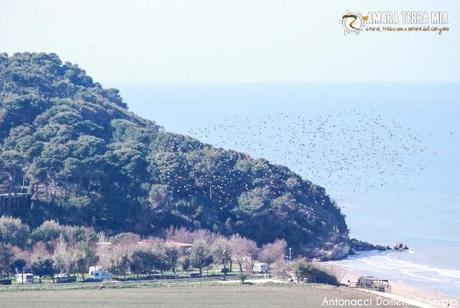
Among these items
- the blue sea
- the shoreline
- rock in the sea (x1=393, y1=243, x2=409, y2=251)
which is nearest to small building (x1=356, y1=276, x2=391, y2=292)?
the shoreline

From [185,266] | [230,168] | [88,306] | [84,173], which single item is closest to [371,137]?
[230,168]

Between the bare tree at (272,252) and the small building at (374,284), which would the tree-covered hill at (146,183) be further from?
the small building at (374,284)

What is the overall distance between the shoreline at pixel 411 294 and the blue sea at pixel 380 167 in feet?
3.59

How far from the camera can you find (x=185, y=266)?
48188 millimetres

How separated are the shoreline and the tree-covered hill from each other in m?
8.28

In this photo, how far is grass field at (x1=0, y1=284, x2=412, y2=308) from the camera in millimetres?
38438

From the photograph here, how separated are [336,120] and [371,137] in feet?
73.0

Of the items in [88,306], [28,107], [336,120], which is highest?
[336,120]

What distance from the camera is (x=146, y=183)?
58.8m

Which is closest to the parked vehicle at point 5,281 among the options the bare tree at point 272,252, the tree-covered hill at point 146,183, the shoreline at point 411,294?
the tree-covered hill at point 146,183

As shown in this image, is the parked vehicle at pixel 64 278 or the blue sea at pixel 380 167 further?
the blue sea at pixel 380 167

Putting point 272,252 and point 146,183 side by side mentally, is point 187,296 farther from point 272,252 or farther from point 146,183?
point 146,183

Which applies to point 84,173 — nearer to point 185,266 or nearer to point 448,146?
point 185,266

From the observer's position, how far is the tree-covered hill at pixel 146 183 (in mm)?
56219
